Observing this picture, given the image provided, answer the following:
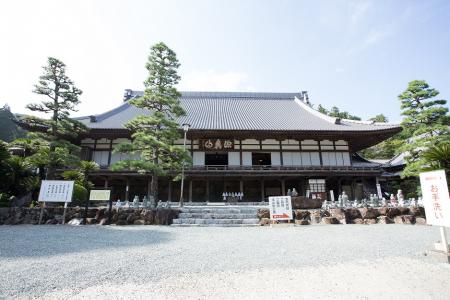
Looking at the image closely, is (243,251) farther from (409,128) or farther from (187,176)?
(409,128)

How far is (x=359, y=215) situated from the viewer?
39.1 feet

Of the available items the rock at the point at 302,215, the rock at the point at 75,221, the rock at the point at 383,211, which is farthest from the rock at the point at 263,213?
the rock at the point at 75,221

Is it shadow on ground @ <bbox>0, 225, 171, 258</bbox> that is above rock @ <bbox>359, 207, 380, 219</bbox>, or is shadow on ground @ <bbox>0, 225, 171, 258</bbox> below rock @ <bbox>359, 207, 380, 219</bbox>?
below

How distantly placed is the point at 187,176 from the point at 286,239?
11468 millimetres

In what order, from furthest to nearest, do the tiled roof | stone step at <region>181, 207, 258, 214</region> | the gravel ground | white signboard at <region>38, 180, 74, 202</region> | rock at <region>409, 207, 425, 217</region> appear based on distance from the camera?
1. the tiled roof
2. stone step at <region>181, 207, 258, 214</region>
3. rock at <region>409, 207, 425, 217</region>
4. white signboard at <region>38, 180, 74, 202</region>
5. the gravel ground

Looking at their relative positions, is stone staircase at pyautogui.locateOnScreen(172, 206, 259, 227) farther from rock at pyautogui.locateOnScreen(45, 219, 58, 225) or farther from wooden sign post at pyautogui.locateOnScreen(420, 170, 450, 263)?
wooden sign post at pyautogui.locateOnScreen(420, 170, 450, 263)

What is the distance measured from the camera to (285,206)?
36.6ft

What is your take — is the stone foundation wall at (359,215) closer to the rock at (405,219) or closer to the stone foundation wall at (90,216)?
the rock at (405,219)

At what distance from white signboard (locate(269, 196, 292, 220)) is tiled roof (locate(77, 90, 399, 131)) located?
820 cm

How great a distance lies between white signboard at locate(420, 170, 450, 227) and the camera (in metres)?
4.89

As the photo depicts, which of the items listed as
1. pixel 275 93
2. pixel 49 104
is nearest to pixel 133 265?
pixel 49 104

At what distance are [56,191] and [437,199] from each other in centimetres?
1396

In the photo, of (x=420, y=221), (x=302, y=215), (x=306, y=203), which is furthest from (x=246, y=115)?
(x=420, y=221)

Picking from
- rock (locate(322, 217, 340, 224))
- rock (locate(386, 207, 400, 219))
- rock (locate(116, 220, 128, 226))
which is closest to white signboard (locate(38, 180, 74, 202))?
rock (locate(116, 220, 128, 226))
